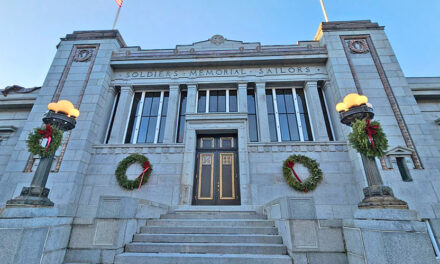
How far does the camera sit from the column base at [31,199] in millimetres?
4410

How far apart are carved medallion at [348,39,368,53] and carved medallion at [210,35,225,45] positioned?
27.0 feet

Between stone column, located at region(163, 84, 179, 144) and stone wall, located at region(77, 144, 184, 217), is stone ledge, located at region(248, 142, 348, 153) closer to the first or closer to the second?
stone wall, located at region(77, 144, 184, 217)

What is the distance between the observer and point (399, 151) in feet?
29.0

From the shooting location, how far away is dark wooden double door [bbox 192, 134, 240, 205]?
9773 mm

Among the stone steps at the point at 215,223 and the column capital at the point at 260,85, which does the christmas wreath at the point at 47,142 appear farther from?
the column capital at the point at 260,85

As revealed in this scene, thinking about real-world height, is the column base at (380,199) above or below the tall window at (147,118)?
below

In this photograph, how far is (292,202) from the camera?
5047 millimetres

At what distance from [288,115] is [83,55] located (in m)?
13.8

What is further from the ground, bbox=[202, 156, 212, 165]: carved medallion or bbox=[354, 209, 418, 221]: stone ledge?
bbox=[202, 156, 212, 165]: carved medallion

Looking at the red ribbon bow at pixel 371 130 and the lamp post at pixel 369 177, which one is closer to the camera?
the lamp post at pixel 369 177

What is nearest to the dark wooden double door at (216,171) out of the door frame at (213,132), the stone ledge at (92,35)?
the door frame at (213,132)

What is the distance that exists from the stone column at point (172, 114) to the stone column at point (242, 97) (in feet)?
12.7

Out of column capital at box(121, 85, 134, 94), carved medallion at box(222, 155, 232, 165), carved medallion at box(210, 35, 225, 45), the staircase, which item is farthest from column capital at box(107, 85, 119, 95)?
the staircase

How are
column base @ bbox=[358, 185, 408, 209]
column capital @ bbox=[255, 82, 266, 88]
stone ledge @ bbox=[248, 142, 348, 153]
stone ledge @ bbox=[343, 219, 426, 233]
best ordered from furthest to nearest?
column capital @ bbox=[255, 82, 266, 88] < stone ledge @ bbox=[248, 142, 348, 153] < column base @ bbox=[358, 185, 408, 209] < stone ledge @ bbox=[343, 219, 426, 233]
